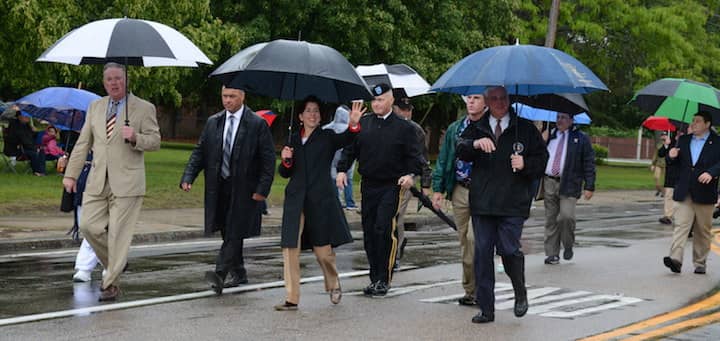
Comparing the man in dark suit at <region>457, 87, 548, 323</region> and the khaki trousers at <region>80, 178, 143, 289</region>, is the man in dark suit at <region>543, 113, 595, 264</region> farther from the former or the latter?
the khaki trousers at <region>80, 178, 143, 289</region>

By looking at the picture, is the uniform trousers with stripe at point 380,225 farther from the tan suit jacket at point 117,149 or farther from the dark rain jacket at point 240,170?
the tan suit jacket at point 117,149

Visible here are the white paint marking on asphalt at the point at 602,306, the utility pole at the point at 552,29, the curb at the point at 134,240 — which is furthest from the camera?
the utility pole at the point at 552,29

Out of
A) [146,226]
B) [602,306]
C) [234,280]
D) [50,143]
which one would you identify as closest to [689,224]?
[602,306]

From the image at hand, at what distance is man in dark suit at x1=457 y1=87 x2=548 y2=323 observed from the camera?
9094 mm

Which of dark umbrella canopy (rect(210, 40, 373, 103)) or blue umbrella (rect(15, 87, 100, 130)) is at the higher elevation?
dark umbrella canopy (rect(210, 40, 373, 103))

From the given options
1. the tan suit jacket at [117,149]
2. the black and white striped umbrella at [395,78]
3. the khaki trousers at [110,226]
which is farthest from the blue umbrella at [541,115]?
the khaki trousers at [110,226]

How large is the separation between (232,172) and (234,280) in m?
1.12

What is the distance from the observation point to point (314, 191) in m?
9.73

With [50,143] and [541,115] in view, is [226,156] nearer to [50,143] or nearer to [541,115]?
[541,115]

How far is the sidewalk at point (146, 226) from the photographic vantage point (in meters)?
14.6

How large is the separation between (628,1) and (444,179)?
36.2 metres

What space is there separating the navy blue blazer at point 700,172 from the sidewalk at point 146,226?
21.3 feet

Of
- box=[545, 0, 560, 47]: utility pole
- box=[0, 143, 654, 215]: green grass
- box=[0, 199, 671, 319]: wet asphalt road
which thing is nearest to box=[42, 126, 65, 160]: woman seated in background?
box=[0, 143, 654, 215]: green grass

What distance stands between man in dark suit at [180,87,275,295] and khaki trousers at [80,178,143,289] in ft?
2.04
